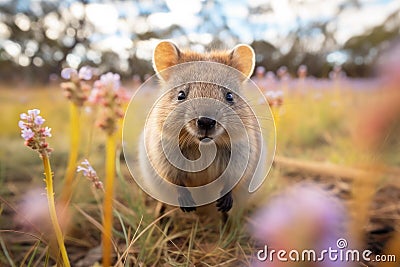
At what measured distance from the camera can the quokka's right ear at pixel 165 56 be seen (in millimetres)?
1646

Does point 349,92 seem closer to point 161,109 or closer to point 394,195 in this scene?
point 394,195

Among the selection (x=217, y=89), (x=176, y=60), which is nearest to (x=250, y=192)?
(x=217, y=89)

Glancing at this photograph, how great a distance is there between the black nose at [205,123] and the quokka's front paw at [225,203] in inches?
16.3

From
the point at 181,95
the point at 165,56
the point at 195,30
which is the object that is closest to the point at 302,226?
the point at 181,95

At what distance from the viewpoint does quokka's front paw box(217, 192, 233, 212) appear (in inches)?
64.6

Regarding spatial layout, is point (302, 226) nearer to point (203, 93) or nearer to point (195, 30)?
point (203, 93)

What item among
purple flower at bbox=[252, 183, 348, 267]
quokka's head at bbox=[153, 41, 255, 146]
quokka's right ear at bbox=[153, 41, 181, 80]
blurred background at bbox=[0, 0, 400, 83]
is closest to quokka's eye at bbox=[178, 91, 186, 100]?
quokka's head at bbox=[153, 41, 255, 146]

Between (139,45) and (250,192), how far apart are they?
1.03 meters

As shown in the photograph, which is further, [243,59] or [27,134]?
[243,59]

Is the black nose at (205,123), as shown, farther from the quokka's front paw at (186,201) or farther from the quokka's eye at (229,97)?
the quokka's front paw at (186,201)

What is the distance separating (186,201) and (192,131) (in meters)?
0.35

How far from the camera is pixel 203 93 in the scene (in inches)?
60.5

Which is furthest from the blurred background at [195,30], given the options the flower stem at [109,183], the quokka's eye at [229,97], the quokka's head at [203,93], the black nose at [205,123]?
the flower stem at [109,183]

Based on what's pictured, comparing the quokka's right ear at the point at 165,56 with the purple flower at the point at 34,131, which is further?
the quokka's right ear at the point at 165,56
